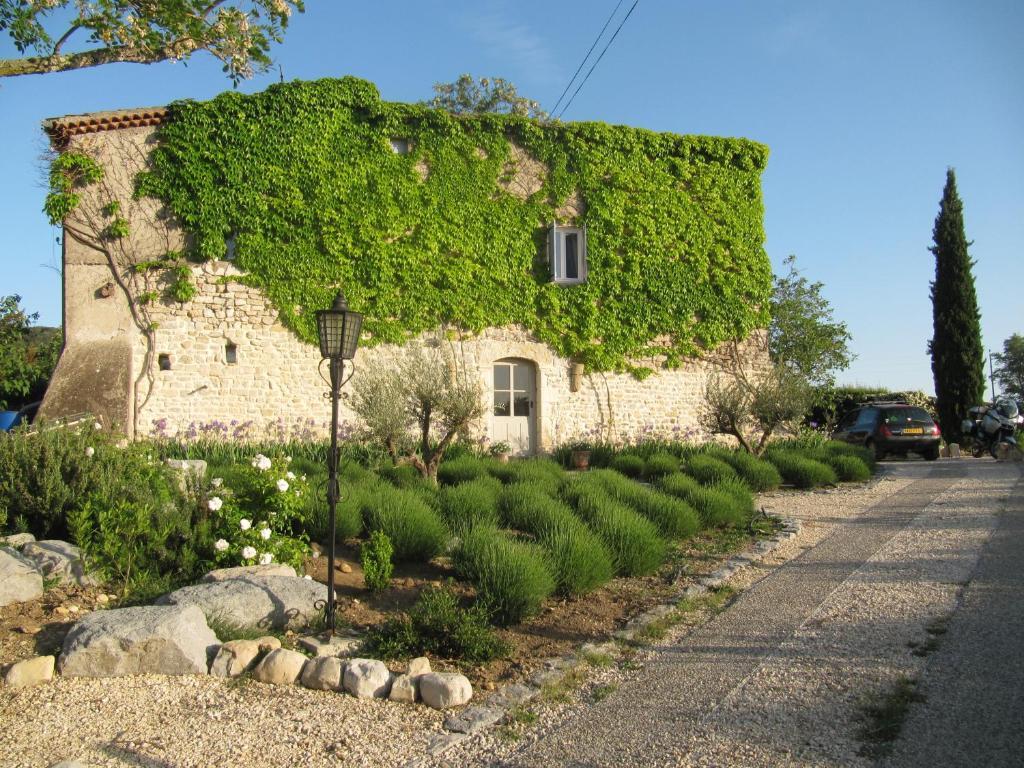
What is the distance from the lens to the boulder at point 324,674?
3.92 metres

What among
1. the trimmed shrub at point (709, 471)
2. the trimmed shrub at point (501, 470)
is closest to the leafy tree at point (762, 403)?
the trimmed shrub at point (709, 471)

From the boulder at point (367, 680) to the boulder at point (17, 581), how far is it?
88.9 inches

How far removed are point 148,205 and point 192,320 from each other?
6.71 feet

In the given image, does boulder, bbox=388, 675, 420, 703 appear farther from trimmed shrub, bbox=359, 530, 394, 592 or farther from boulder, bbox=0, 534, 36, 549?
boulder, bbox=0, 534, 36, 549

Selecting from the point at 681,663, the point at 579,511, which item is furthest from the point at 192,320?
the point at 681,663

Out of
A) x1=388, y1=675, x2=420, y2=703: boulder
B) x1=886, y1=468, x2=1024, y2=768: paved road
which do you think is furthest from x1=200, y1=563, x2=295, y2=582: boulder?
x1=886, y1=468, x2=1024, y2=768: paved road

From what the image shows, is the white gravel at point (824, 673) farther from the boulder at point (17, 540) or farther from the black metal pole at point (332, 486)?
the boulder at point (17, 540)

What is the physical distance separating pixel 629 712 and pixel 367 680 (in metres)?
1.30

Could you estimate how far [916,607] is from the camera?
494 cm

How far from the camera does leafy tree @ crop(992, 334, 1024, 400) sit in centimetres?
4250

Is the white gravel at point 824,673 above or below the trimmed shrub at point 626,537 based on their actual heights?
below

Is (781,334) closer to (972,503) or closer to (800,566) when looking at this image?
(972,503)

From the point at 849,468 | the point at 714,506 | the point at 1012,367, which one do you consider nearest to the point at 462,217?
the point at 849,468

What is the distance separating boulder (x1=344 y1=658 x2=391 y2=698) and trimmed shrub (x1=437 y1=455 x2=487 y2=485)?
18.0 ft
